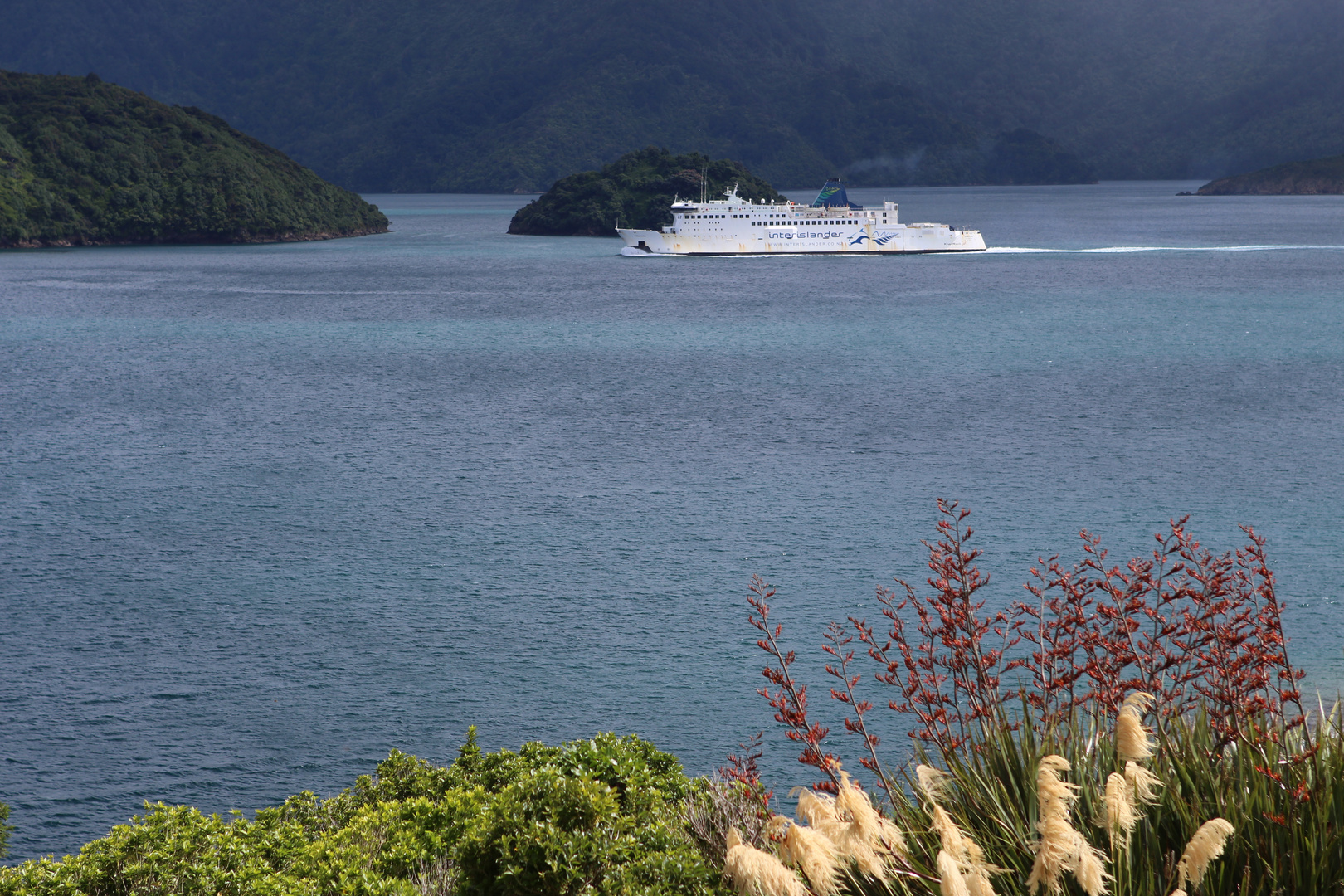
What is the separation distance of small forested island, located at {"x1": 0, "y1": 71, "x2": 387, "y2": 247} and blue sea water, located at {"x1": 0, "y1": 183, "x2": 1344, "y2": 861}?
53303 millimetres

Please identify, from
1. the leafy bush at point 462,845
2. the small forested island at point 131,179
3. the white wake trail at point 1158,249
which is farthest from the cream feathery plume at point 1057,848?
the small forested island at point 131,179

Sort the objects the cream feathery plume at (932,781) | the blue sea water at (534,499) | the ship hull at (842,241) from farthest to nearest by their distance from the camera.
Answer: the ship hull at (842,241) < the blue sea water at (534,499) < the cream feathery plume at (932,781)

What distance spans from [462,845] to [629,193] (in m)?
115

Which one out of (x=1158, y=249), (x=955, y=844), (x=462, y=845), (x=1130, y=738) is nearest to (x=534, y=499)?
(x=462, y=845)

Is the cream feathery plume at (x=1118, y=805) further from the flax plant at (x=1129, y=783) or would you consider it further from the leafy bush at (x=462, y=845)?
the leafy bush at (x=462, y=845)

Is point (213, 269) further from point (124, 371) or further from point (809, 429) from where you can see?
point (809, 429)

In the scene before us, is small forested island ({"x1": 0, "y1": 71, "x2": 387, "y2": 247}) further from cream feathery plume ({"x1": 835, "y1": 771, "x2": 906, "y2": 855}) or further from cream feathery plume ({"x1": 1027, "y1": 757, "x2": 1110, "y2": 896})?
cream feathery plume ({"x1": 1027, "y1": 757, "x2": 1110, "y2": 896})

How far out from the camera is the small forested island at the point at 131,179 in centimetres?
10025

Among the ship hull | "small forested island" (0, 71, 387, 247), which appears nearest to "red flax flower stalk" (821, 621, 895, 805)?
the ship hull

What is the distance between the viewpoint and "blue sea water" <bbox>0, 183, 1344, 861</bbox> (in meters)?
13.6

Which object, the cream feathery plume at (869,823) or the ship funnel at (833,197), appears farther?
the ship funnel at (833,197)

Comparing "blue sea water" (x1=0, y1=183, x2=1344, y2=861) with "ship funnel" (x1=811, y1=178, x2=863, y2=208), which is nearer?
"blue sea water" (x1=0, y1=183, x2=1344, y2=861)

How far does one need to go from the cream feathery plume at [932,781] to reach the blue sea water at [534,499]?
25.5 ft

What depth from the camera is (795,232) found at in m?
85.6
